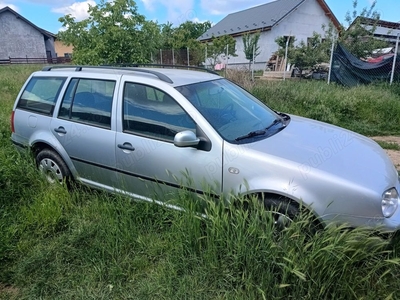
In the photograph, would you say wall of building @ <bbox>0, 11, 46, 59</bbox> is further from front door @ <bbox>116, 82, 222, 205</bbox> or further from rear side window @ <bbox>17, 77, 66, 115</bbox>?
front door @ <bbox>116, 82, 222, 205</bbox>

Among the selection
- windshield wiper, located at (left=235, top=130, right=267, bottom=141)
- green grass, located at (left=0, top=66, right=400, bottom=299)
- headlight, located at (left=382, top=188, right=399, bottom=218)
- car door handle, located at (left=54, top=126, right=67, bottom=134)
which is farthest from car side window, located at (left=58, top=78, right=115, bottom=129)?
headlight, located at (left=382, top=188, right=399, bottom=218)

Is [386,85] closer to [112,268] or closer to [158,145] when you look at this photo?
[158,145]

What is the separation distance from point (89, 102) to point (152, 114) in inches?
36.3

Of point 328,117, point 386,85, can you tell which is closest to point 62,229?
point 328,117

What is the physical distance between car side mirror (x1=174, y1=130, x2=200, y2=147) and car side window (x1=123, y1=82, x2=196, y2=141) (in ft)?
0.58

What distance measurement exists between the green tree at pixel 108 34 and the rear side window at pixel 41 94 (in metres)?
4.11

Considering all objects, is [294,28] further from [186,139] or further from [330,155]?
[186,139]

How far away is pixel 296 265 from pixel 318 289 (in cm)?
24

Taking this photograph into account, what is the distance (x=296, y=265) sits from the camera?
190 centimetres

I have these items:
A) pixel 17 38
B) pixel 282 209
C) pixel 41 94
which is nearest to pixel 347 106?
pixel 282 209

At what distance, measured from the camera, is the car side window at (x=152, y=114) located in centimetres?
272

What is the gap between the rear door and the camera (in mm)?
3068

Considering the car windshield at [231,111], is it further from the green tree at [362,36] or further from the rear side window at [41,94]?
the green tree at [362,36]

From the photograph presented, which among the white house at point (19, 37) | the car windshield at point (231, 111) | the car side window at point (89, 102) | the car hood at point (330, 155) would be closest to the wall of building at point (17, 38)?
the white house at point (19, 37)
